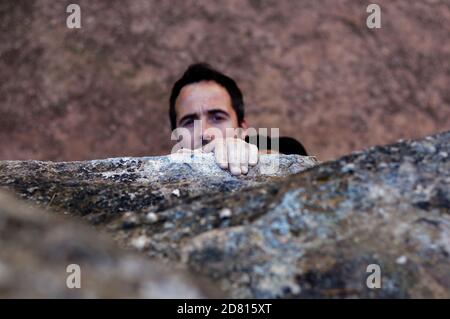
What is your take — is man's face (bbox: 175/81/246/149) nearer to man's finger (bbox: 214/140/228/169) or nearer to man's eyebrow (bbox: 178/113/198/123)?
man's eyebrow (bbox: 178/113/198/123)

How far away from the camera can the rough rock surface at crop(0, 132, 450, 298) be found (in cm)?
63

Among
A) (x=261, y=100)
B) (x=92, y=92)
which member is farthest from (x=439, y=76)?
(x=92, y=92)

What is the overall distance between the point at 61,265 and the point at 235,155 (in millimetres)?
702

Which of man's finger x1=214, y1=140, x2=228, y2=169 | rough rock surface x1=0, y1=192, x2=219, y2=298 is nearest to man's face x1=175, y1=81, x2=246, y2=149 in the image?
man's finger x1=214, y1=140, x2=228, y2=169

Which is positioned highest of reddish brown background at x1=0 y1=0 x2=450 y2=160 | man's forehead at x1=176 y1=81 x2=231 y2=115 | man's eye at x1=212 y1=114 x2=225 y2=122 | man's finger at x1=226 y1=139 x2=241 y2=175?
reddish brown background at x1=0 y1=0 x2=450 y2=160

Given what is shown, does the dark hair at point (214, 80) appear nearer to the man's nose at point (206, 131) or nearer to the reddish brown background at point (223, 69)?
the man's nose at point (206, 131)

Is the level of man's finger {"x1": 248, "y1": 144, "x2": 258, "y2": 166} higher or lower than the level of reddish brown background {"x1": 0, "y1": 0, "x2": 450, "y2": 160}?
lower

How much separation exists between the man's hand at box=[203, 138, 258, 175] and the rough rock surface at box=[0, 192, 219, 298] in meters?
0.62

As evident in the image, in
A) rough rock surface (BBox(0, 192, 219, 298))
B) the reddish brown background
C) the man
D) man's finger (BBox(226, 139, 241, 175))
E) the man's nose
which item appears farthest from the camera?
the reddish brown background

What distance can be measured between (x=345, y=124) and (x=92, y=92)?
1.44 meters

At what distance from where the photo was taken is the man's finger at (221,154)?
45.0 inches

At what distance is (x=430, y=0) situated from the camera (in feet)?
13.7
